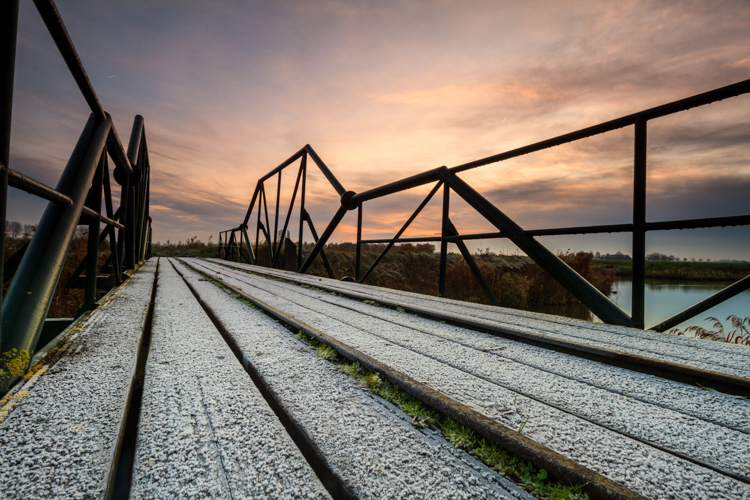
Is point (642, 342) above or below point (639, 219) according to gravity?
below

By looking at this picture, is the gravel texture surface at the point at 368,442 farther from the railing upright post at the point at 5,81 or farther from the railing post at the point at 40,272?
the railing upright post at the point at 5,81

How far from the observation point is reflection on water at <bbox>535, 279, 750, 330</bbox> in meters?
4.27

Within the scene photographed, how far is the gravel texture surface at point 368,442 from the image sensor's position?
0.53 meters

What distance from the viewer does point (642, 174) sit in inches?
77.6

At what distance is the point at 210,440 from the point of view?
24.8 inches

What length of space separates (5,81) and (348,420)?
3.69 feet

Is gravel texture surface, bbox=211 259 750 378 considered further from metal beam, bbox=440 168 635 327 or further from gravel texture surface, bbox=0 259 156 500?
gravel texture surface, bbox=0 259 156 500

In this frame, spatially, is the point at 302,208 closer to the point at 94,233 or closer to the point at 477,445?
the point at 94,233

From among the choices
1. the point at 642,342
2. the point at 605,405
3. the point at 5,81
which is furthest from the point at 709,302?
the point at 5,81

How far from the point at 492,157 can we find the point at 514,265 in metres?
9.58

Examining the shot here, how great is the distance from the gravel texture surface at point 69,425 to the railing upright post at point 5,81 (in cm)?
29

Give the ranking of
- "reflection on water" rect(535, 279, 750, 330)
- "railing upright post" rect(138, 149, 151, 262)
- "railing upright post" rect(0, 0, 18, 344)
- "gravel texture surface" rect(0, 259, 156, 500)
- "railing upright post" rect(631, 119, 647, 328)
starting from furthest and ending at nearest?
"railing upright post" rect(138, 149, 151, 262) → "reflection on water" rect(535, 279, 750, 330) → "railing upright post" rect(631, 119, 647, 328) → "railing upright post" rect(0, 0, 18, 344) → "gravel texture surface" rect(0, 259, 156, 500)

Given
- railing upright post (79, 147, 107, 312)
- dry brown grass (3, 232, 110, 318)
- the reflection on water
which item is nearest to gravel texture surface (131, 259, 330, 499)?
railing upright post (79, 147, 107, 312)

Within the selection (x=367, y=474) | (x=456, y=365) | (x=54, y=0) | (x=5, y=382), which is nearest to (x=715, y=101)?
(x=456, y=365)
